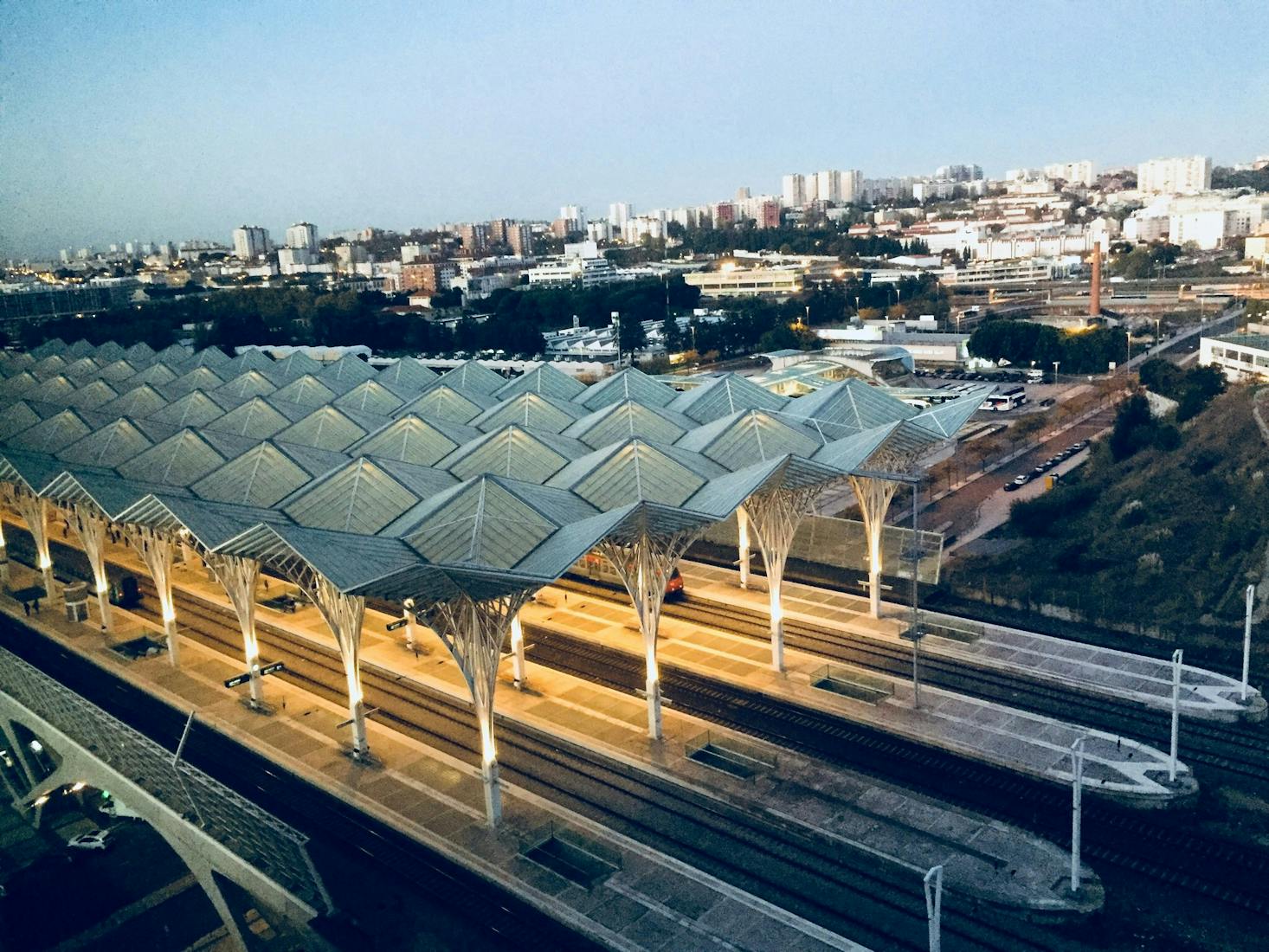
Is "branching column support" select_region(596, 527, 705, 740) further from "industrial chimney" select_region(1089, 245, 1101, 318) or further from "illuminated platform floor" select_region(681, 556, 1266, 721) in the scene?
"industrial chimney" select_region(1089, 245, 1101, 318)

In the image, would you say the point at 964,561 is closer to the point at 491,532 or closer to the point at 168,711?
the point at 491,532

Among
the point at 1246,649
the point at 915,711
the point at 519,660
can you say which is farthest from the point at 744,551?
the point at 1246,649

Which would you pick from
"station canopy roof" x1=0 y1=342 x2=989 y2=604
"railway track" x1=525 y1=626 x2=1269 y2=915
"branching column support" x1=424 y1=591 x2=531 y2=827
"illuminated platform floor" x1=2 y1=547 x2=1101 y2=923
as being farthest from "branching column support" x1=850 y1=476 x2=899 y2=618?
"branching column support" x1=424 y1=591 x2=531 y2=827

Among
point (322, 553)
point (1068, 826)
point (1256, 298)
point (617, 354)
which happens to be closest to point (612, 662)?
point (322, 553)

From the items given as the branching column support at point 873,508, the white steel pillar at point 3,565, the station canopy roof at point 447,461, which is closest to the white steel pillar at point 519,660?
the station canopy roof at point 447,461

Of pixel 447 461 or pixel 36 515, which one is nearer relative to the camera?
pixel 447 461

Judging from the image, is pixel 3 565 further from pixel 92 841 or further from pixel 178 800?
pixel 178 800
